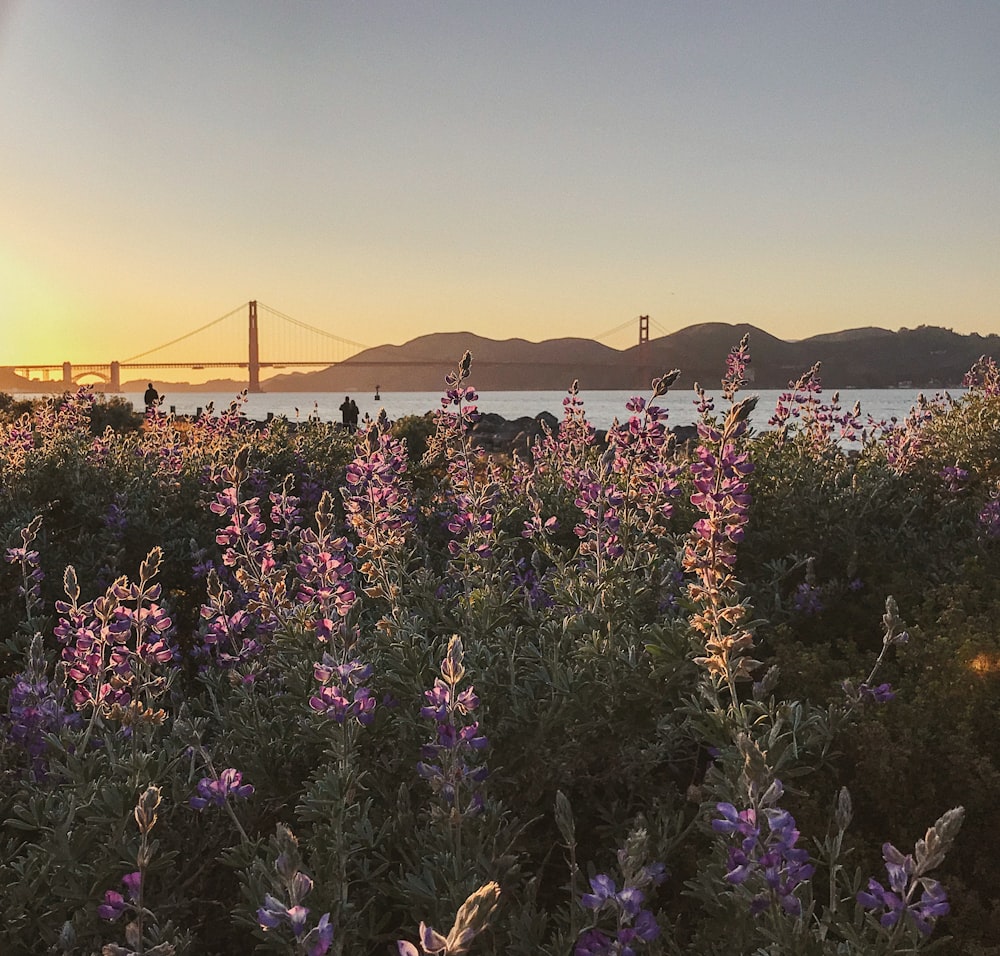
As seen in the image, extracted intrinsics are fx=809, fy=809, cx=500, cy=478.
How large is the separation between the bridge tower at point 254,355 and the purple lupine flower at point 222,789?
212 ft

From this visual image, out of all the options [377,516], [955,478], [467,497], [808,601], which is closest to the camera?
[377,516]

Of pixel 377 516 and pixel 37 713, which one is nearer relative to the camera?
pixel 37 713

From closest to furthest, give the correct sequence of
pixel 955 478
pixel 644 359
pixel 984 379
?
pixel 955 478
pixel 984 379
pixel 644 359

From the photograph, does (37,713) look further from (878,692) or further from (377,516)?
(878,692)

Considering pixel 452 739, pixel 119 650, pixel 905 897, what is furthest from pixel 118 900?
pixel 905 897

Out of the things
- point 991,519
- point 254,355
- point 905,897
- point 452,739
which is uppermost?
point 254,355

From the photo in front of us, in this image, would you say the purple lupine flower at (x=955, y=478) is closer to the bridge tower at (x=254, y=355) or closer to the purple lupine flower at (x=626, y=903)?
the purple lupine flower at (x=626, y=903)

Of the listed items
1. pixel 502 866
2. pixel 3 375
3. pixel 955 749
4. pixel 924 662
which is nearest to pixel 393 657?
pixel 502 866

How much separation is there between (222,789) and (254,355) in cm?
7067

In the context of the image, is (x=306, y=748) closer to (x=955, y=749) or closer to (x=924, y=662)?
(x=955, y=749)

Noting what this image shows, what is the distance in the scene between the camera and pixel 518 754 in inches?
108

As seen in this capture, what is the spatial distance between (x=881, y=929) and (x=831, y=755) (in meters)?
1.13

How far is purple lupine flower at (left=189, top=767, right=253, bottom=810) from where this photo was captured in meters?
2.12

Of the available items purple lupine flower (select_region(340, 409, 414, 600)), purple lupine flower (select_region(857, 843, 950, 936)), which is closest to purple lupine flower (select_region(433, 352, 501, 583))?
purple lupine flower (select_region(340, 409, 414, 600))
